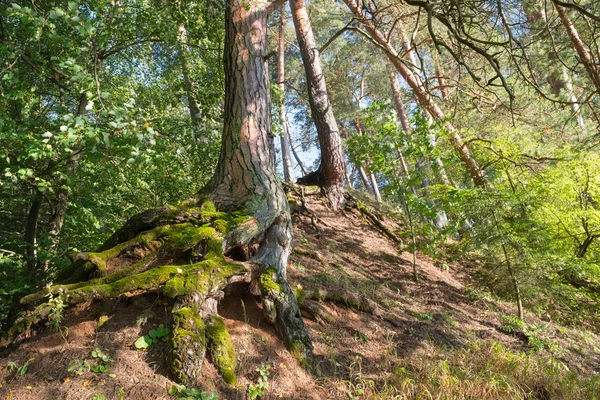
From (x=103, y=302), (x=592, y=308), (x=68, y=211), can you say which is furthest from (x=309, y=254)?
(x=592, y=308)

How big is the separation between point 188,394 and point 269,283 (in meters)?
1.23

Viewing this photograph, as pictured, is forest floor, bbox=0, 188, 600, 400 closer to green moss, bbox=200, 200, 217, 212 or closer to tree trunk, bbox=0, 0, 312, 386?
tree trunk, bbox=0, 0, 312, 386

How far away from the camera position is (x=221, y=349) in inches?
112

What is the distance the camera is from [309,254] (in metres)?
5.87

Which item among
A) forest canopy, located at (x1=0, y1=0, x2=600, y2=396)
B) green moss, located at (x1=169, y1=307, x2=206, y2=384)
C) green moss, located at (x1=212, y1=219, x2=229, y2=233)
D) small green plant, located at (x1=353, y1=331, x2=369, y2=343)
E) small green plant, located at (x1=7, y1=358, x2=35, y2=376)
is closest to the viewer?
small green plant, located at (x1=7, y1=358, x2=35, y2=376)

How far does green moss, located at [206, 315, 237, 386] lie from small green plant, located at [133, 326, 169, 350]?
34cm

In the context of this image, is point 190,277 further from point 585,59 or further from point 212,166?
point 585,59

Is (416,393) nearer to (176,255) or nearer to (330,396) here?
(330,396)

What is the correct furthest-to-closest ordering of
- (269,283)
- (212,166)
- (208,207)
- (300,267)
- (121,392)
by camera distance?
1. (212,166)
2. (300,267)
3. (208,207)
4. (269,283)
5. (121,392)

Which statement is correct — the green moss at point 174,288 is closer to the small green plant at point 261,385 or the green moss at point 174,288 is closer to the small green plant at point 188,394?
the small green plant at point 188,394

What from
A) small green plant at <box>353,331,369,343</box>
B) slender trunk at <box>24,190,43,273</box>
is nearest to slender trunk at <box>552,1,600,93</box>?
small green plant at <box>353,331,369,343</box>

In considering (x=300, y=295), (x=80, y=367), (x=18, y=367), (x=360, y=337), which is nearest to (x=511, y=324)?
(x=360, y=337)

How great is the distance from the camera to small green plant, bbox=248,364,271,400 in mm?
2672

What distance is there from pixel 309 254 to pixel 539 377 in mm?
3324
